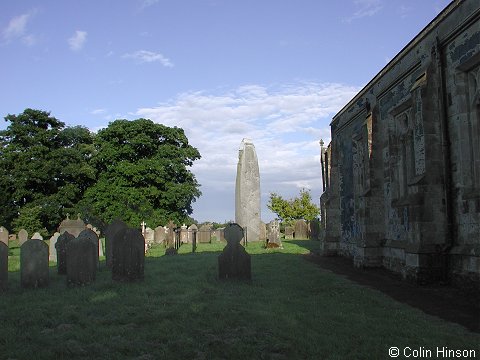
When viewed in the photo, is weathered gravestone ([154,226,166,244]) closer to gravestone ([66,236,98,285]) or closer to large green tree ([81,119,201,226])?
large green tree ([81,119,201,226])

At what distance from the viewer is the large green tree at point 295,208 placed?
49594mm

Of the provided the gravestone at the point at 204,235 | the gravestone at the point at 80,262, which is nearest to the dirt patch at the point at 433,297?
the gravestone at the point at 80,262

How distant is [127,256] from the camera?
10.8 meters

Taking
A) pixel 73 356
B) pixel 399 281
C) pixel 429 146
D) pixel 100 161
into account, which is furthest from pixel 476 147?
pixel 100 161

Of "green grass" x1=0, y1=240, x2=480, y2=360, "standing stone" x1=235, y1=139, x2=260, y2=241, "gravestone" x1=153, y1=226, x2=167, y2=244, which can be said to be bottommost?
"green grass" x1=0, y1=240, x2=480, y2=360

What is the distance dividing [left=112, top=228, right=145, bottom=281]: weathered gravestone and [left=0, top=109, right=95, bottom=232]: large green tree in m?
24.5

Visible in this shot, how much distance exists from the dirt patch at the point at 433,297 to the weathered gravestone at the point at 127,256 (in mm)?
5766

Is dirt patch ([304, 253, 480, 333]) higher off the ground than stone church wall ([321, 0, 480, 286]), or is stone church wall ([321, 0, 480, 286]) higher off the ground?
stone church wall ([321, 0, 480, 286])

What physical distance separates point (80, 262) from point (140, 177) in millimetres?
24502

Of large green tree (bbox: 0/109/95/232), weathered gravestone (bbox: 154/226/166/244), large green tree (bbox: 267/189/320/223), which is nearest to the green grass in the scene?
weathered gravestone (bbox: 154/226/166/244)

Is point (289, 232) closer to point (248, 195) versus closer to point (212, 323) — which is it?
point (248, 195)

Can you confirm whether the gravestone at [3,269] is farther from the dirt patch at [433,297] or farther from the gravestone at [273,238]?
→ the gravestone at [273,238]

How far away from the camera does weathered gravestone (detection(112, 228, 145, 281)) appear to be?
1072 cm

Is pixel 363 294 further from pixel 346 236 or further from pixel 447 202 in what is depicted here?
pixel 346 236
